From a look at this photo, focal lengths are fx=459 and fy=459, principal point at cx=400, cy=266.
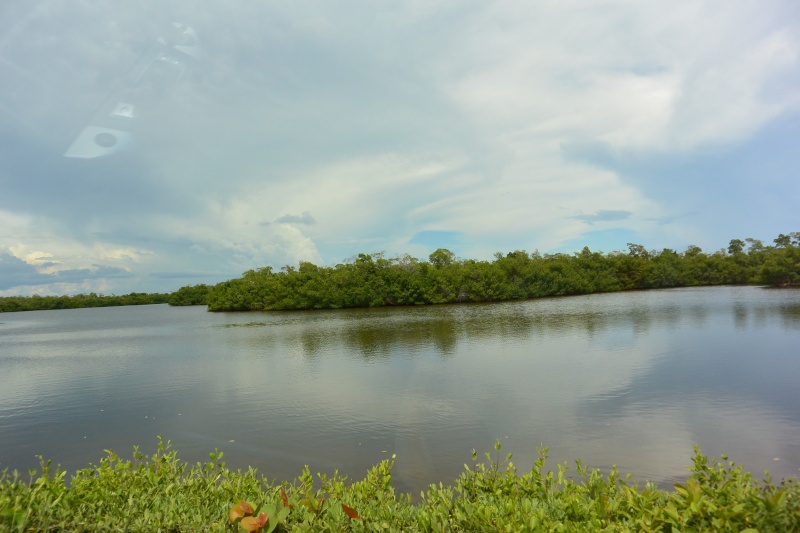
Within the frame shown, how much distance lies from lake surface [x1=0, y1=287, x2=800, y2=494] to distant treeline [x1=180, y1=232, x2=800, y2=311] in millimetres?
29433

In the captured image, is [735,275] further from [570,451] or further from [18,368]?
[18,368]

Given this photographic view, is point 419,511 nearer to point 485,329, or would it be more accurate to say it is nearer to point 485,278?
point 485,329

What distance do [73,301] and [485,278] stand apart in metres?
98.8

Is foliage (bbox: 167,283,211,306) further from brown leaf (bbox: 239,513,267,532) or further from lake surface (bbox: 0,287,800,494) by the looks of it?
brown leaf (bbox: 239,513,267,532)

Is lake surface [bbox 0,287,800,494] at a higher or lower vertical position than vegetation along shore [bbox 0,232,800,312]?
lower

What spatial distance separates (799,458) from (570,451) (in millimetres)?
2934

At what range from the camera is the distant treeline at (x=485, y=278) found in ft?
161

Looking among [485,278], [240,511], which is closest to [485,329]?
[240,511]

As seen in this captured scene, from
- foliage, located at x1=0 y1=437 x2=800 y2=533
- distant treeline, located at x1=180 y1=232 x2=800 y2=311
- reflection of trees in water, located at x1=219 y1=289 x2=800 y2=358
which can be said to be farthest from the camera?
distant treeline, located at x1=180 y1=232 x2=800 y2=311

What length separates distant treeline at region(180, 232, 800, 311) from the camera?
4906 cm

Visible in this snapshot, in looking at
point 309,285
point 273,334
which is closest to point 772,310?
point 273,334

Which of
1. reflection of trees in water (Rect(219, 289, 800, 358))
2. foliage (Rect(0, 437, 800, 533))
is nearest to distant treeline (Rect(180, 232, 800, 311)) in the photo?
reflection of trees in water (Rect(219, 289, 800, 358))

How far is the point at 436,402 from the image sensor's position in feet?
32.2

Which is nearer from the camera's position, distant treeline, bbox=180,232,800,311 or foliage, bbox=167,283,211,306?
distant treeline, bbox=180,232,800,311
